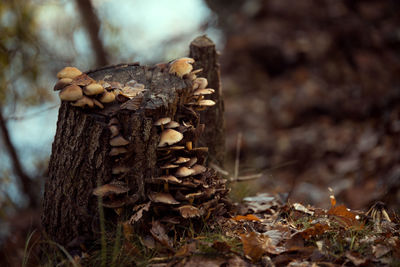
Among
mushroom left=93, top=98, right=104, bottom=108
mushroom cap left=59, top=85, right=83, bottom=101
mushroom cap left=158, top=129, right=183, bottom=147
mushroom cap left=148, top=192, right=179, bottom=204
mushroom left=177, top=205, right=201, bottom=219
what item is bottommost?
mushroom left=177, top=205, right=201, bottom=219

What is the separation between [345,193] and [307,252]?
2.87 meters

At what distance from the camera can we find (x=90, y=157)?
2.26 m

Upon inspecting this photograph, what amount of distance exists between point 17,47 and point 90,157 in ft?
13.6

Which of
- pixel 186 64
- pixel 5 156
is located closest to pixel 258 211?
pixel 186 64

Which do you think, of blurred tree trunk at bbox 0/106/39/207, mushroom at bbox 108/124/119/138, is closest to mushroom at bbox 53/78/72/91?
mushroom at bbox 108/124/119/138

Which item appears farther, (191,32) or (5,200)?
(191,32)

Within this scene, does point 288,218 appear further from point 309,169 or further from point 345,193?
point 309,169

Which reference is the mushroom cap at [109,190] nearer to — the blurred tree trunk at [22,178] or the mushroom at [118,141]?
the mushroom at [118,141]

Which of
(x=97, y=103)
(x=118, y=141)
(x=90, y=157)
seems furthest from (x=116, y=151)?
(x=97, y=103)

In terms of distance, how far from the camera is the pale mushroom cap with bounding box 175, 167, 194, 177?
2.20 metres

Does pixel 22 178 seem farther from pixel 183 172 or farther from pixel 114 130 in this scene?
pixel 183 172

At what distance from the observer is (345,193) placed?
4.68 m

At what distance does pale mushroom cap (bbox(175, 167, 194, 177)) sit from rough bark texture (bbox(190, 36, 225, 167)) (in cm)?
92

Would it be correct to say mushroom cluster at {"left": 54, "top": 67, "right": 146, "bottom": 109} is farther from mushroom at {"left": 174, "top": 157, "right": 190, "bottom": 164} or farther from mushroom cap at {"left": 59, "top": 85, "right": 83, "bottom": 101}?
mushroom at {"left": 174, "top": 157, "right": 190, "bottom": 164}
